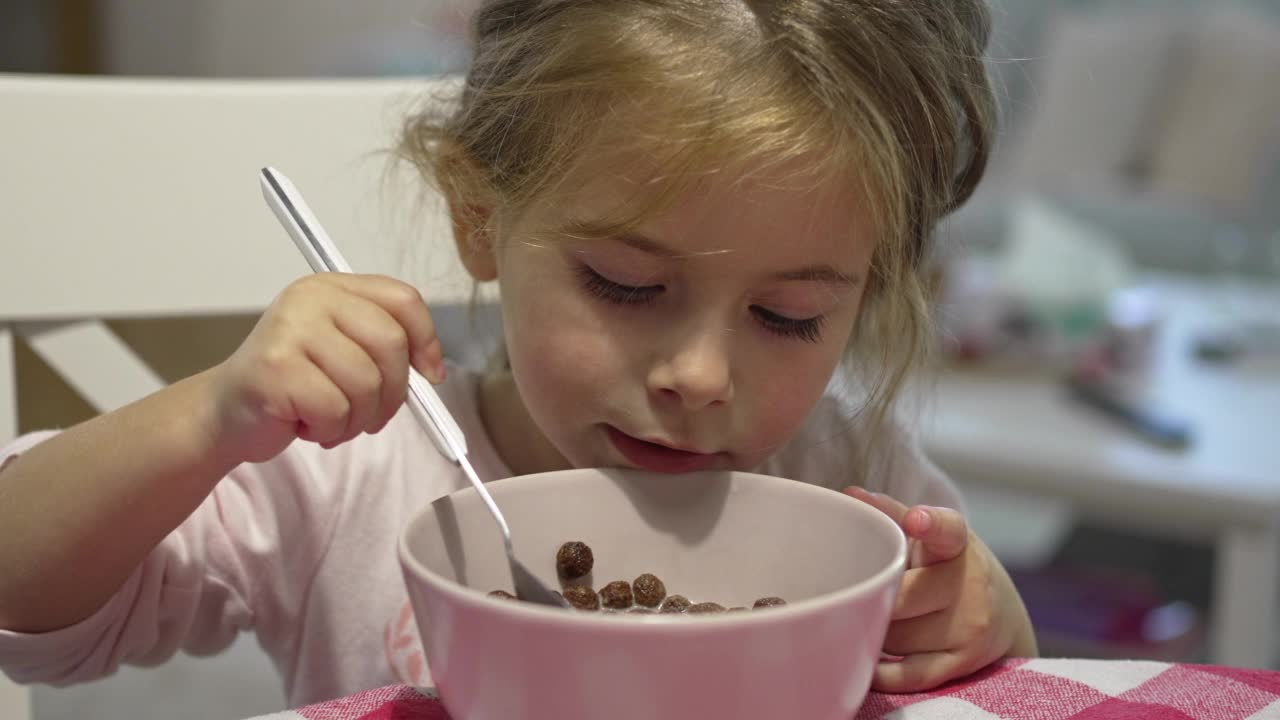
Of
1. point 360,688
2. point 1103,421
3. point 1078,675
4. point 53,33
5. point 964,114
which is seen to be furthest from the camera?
point 53,33

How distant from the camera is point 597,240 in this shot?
2.17 feet

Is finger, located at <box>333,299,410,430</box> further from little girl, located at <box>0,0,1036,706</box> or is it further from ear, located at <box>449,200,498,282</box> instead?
ear, located at <box>449,200,498,282</box>

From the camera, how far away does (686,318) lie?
645 millimetres

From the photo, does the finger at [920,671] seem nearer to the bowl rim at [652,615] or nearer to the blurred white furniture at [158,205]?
the bowl rim at [652,615]

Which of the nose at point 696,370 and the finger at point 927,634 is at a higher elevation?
the nose at point 696,370

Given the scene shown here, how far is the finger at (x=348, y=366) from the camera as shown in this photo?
565 mm

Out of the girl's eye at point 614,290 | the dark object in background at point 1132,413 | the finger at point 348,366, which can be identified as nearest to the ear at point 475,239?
the girl's eye at point 614,290

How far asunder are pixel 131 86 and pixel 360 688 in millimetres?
464

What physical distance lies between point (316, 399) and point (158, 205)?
403 millimetres

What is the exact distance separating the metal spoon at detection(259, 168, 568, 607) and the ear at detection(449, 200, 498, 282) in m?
0.17

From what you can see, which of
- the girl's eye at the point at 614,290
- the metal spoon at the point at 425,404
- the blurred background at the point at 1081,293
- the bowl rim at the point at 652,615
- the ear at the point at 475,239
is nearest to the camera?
the bowl rim at the point at 652,615

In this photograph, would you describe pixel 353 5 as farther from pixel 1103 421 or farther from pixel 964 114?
pixel 964 114

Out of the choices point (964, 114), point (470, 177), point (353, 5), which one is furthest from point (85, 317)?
point (353, 5)

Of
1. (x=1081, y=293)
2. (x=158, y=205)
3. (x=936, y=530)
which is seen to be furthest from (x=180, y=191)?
(x=1081, y=293)
